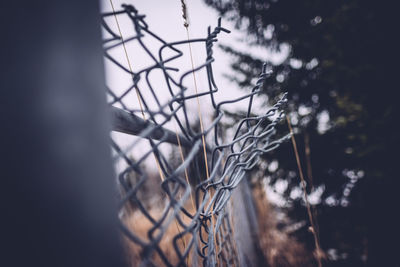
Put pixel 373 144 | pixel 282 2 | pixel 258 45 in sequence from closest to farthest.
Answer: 1. pixel 373 144
2. pixel 282 2
3. pixel 258 45

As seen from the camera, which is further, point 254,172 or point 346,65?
point 254,172

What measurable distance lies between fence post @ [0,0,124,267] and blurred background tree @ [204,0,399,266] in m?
1.46

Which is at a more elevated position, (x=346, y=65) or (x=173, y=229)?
(x=346, y=65)

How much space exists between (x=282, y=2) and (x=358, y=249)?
2.64m

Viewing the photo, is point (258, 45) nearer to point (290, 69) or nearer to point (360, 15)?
point (290, 69)

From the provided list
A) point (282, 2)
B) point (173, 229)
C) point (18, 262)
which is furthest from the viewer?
point (282, 2)

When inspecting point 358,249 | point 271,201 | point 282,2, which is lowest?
point 358,249

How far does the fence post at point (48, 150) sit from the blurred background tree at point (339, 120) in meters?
1.46

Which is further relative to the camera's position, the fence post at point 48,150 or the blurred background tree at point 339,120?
the blurred background tree at point 339,120

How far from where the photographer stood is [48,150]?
0.55 ft

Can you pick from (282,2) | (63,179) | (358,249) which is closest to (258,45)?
(282,2)

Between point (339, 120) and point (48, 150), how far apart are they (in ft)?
7.27

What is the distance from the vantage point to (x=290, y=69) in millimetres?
2379

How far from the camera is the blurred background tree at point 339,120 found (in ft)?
5.37
